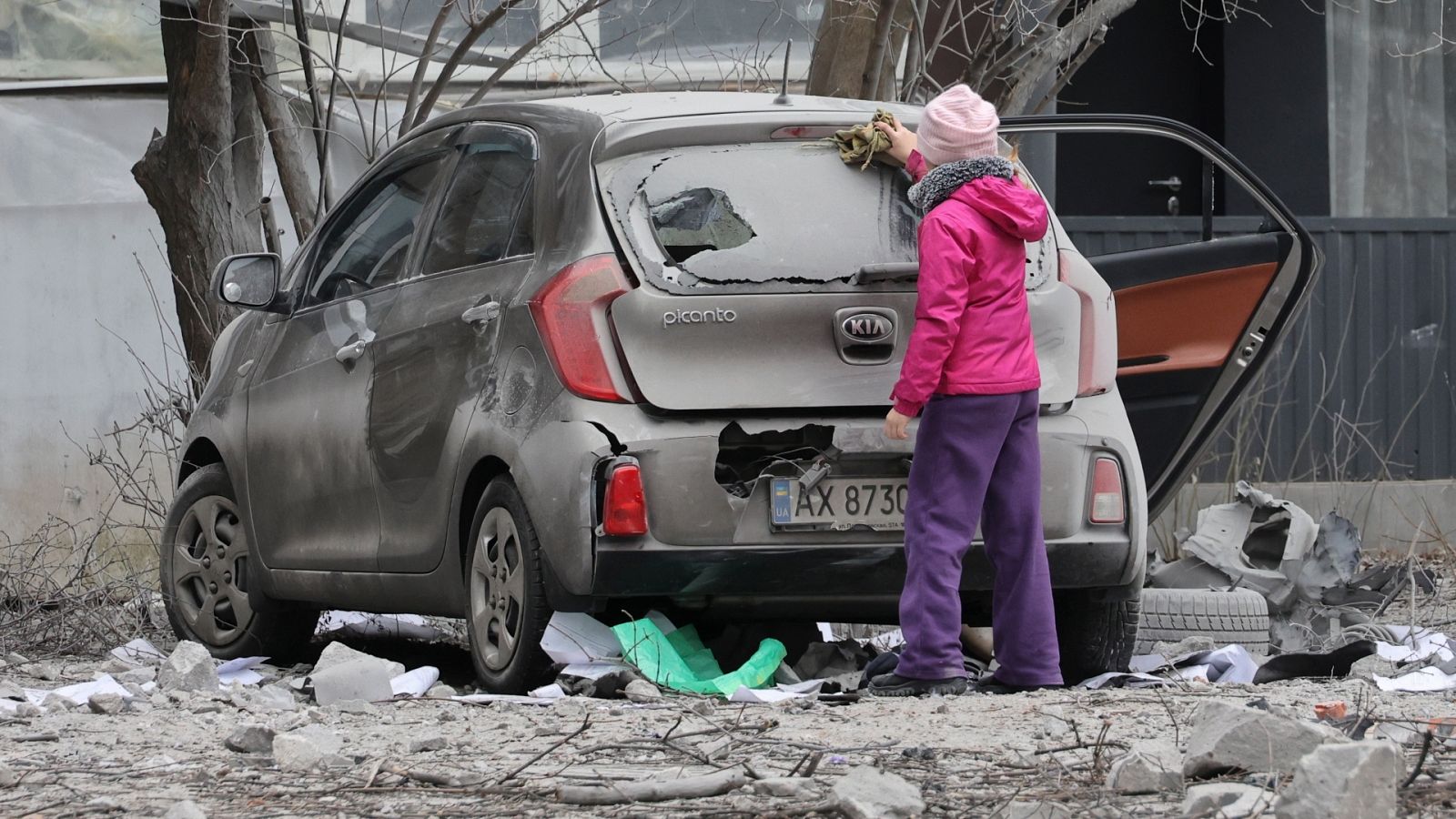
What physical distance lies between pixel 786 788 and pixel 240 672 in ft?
10.7

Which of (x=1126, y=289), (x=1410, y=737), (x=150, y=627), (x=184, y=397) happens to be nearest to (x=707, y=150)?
(x=1126, y=289)

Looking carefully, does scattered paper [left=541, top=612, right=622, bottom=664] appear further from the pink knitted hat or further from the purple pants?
the pink knitted hat

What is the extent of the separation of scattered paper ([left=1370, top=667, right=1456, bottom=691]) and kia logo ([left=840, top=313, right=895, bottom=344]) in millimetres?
1646

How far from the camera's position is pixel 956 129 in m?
5.16

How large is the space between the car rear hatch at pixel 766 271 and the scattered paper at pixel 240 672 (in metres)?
1.78

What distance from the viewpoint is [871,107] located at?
559cm

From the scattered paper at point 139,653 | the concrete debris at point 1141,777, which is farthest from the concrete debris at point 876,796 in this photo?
the scattered paper at point 139,653

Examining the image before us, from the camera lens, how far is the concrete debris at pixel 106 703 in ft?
16.8

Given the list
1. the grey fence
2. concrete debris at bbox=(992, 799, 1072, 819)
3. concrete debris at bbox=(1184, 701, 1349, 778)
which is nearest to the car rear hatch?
concrete debris at bbox=(1184, 701, 1349, 778)

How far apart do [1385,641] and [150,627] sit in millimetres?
4351

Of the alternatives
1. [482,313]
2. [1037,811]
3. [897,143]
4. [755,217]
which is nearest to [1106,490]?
[897,143]

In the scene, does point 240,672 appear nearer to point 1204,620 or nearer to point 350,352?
point 350,352

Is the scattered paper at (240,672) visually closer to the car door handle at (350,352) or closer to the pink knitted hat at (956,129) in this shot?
the car door handle at (350,352)

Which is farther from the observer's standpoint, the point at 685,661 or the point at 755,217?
the point at 685,661
